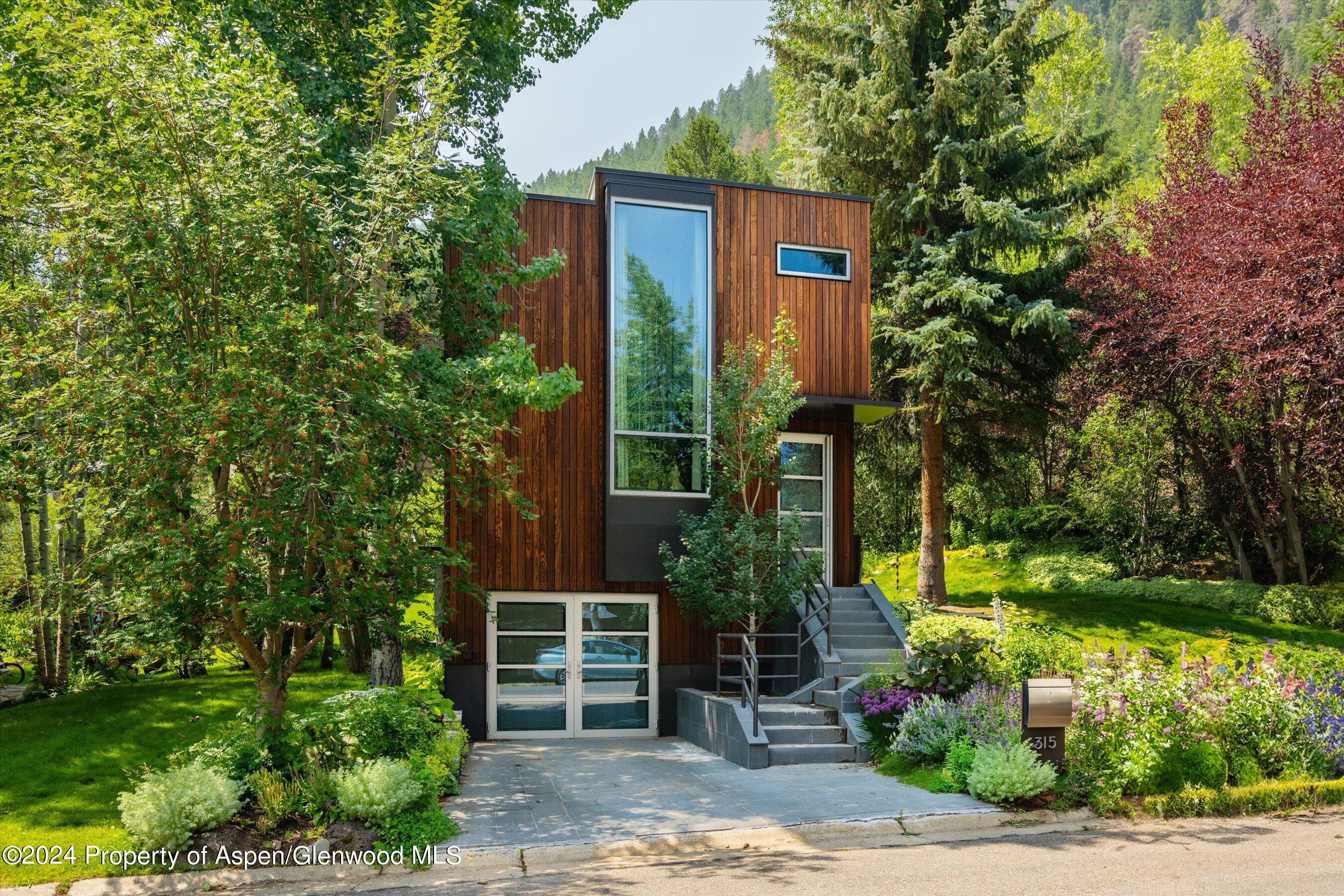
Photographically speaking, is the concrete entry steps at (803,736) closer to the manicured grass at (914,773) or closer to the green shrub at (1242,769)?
the manicured grass at (914,773)

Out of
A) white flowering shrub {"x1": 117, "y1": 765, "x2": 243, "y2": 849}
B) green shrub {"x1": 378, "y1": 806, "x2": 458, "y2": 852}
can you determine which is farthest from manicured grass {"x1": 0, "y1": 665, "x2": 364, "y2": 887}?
green shrub {"x1": 378, "y1": 806, "x2": 458, "y2": 852}

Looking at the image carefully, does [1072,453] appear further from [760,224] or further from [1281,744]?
[1281,744]

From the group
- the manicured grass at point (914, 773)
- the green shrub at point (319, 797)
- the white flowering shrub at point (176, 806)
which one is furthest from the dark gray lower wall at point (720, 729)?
the white flowering shrub at point (176, 806)

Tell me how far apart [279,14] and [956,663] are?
10842 mm

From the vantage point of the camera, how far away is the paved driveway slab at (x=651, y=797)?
23.4ft

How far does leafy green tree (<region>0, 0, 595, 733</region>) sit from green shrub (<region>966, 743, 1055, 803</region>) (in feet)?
16.2

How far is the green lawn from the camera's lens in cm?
1395

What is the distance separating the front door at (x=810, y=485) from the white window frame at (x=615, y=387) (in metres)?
1.67

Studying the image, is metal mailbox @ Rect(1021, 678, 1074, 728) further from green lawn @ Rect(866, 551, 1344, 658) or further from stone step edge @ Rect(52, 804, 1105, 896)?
green lawn @ Rect(866, 551, 1344, 658)

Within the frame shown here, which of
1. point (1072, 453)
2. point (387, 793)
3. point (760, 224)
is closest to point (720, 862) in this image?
point (387, 793)

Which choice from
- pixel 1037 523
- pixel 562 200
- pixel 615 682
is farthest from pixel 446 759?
pixel 1037 523

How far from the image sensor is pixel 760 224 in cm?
1312

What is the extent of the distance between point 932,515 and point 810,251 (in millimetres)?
6154

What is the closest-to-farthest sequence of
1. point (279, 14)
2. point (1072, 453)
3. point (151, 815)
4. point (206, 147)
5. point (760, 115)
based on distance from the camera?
point (151, 815), point (206, 147), point (279, 14), point (1072, 453), point (760, 115)
